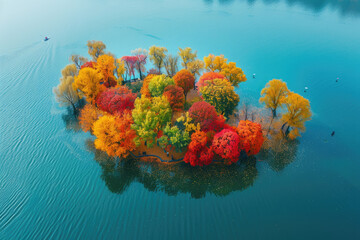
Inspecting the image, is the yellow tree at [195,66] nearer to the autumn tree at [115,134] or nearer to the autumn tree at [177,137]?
the autumn tree at [177,137]

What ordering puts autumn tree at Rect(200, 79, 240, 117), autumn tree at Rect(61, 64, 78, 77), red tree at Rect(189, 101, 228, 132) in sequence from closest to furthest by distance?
1. red tree at Rect(189, 101, 228, 132)
2. autumn tree at Rect(200, 79, 240, 117)
3. autumn tree at Rect(61, 64, 78, 77)

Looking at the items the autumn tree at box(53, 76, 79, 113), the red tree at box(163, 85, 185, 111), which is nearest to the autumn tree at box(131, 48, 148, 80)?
the autumn tree at box(53, 76, 79, 113)

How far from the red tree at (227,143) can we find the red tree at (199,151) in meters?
1.69

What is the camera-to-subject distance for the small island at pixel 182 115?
129 ft

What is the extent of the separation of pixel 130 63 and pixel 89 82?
15.1 meters

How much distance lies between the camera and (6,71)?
69.1 meters

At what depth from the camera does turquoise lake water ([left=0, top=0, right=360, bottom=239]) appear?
34.3 metres

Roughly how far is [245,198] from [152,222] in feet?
55.4

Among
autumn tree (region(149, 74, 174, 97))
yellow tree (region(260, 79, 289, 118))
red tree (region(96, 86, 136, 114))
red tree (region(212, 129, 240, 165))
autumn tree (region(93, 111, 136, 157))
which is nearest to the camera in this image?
red tree (region(212, 129, 240, 165))

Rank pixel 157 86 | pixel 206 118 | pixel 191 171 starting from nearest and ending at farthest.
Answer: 1. pixel 206 118
2. pixel 191 171
3. pixel 157 86

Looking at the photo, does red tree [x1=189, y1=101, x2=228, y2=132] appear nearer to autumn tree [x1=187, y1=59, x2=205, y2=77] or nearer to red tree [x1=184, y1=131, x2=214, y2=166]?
red tree [x1=184, y1=131, x2=214, y2=166]

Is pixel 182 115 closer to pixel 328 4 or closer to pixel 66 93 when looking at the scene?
pixel 66 93

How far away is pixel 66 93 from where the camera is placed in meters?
53.3

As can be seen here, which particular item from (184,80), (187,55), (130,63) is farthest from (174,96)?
(130,63)
